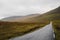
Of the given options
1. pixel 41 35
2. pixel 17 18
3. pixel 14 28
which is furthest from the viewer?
pixel 17 18

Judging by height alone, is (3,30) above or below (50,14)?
below

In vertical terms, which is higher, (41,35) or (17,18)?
(17,18)

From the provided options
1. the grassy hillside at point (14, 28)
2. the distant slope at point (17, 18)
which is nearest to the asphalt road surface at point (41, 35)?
the grassy hillside at point (14, 28)

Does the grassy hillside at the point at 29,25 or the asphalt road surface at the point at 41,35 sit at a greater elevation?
the grassy hillside at the point at 29,25

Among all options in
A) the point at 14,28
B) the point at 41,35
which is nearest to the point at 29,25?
the point at 14,28

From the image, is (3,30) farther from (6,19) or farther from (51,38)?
(51,38)

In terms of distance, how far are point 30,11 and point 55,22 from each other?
34 centimetres

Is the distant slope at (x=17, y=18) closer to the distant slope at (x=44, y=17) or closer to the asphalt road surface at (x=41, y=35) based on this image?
the distant slope at (x=44, y=17)

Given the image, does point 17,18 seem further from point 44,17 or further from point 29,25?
point 44,17

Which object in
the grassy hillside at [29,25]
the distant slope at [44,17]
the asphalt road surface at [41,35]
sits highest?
the distant slope at [44,17]

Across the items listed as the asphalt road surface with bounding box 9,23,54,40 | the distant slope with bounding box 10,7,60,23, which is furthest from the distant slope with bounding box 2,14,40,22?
the asphalt road surface with bounding box 9,23,54,40

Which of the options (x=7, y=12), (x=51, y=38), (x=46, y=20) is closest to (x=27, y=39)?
A: (x=51, y=38)

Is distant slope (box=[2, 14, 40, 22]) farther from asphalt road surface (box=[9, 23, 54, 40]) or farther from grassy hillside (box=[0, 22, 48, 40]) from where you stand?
asphalt road surface (box=[9, 23, 54, 40])

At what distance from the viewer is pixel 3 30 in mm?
1448
